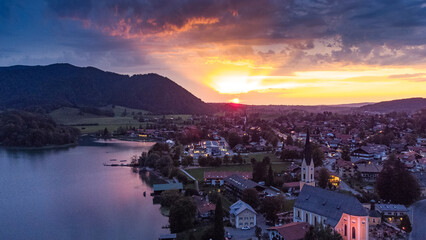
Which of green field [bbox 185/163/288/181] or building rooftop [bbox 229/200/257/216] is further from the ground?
building rooftop [bbox 229/200/257/216]

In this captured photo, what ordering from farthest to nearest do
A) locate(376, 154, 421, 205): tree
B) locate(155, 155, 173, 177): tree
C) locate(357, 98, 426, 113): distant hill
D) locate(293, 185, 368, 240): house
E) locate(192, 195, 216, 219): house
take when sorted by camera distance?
locate(357, 98, 426, 113): distant hill
locate(155, 155, 173, 177): tree
locate(376, 154, 421, 205): tree
locate(192, 195, 216, 219): house
locate(293, 185, 368, 240): house

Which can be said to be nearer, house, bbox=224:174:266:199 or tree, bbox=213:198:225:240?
tree, bbox=213:198:225:240

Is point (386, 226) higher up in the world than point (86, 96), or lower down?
lower down

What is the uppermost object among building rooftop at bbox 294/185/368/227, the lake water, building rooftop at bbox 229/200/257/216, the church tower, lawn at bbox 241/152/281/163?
the church tower

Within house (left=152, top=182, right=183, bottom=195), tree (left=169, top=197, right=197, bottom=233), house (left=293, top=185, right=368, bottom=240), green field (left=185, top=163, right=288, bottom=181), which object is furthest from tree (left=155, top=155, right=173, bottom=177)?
house (left=293, top=185, right=368, bottom=240)

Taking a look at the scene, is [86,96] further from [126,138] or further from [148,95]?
[126,138]

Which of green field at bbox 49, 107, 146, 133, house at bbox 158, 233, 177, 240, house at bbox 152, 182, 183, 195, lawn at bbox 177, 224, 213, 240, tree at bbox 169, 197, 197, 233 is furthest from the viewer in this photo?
green field at bbox 49, 107, 146, 133

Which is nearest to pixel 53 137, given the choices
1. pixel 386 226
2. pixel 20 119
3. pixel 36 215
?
pixel 20 119

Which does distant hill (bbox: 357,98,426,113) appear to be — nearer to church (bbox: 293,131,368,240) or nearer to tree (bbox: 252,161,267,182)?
tree (bbox: 252,161,267,182)
